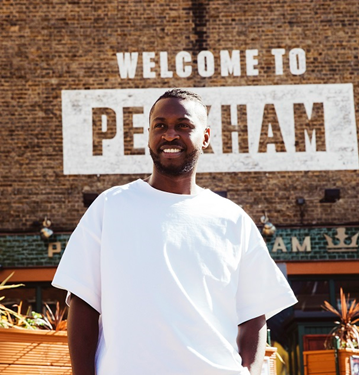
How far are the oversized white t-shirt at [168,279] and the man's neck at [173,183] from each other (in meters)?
0.04

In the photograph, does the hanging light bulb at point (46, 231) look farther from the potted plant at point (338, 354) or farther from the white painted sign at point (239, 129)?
the potted plant at point (338, 354)

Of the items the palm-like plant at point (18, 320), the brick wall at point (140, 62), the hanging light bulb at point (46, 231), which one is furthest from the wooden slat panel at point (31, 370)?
the brick wall at point (140, 62)

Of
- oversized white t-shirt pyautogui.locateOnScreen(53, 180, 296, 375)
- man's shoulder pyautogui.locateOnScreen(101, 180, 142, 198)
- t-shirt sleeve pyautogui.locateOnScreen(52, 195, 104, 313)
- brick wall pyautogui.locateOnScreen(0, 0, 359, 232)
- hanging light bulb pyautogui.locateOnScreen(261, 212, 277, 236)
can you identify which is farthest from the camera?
brick wall pyautogui.locateOnScreen(0, 0, 359, 232)

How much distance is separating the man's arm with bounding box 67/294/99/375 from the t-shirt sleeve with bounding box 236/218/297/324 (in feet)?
1.40

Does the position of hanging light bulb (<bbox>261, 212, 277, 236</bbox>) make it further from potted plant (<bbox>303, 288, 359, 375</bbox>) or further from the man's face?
the man's face

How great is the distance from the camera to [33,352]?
3.97 m

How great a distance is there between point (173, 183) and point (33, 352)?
2.11 meters

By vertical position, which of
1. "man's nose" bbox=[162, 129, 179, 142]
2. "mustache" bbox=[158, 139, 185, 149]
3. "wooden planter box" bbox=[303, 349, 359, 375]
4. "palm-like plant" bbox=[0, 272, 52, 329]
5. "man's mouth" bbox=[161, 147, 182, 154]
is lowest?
"wooden planter box" bbox=[303, 349, 359, 375]

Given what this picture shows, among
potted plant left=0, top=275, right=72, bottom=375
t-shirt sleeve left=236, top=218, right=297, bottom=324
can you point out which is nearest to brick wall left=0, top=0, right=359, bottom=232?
potted plant left=0, top=275, right=72, bottom=375

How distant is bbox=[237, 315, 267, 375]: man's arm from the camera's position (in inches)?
81.7

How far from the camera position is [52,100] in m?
11.8

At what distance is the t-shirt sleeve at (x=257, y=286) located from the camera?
7.12 feet

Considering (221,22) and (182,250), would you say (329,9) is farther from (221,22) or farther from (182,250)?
(182,250)

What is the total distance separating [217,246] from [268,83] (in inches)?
398
